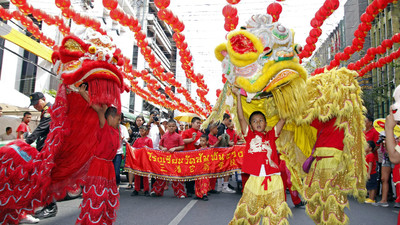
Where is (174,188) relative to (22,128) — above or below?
below

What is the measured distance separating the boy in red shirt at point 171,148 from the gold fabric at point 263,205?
355 centimetres

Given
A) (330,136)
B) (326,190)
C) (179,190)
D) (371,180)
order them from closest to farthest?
(326,190) → (330,136) → (179,190) → (371,180)

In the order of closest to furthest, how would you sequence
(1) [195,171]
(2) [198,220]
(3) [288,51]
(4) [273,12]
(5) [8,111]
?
(3) [288,51]
(2) [198,220]
(1) [195,171]
(4) [273,12]
(5) [8,111]

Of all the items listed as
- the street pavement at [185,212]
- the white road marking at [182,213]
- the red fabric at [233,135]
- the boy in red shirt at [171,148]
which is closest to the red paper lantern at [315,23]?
the red fabric at [233,135]

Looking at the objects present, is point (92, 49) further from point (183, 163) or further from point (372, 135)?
point (372, 135)

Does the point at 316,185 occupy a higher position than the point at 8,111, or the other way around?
the point at 8,111

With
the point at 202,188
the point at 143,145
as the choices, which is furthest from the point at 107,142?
the point at 143,145

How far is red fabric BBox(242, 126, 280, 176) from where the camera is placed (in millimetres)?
2912

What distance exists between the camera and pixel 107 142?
3150mm

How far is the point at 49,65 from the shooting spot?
14.9m

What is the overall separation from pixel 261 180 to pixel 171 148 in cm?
375

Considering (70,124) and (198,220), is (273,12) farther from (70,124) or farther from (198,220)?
(70,124)

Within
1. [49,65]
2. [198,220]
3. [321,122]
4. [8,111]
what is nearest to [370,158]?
[321,122]

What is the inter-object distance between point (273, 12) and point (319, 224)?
5551 mm
